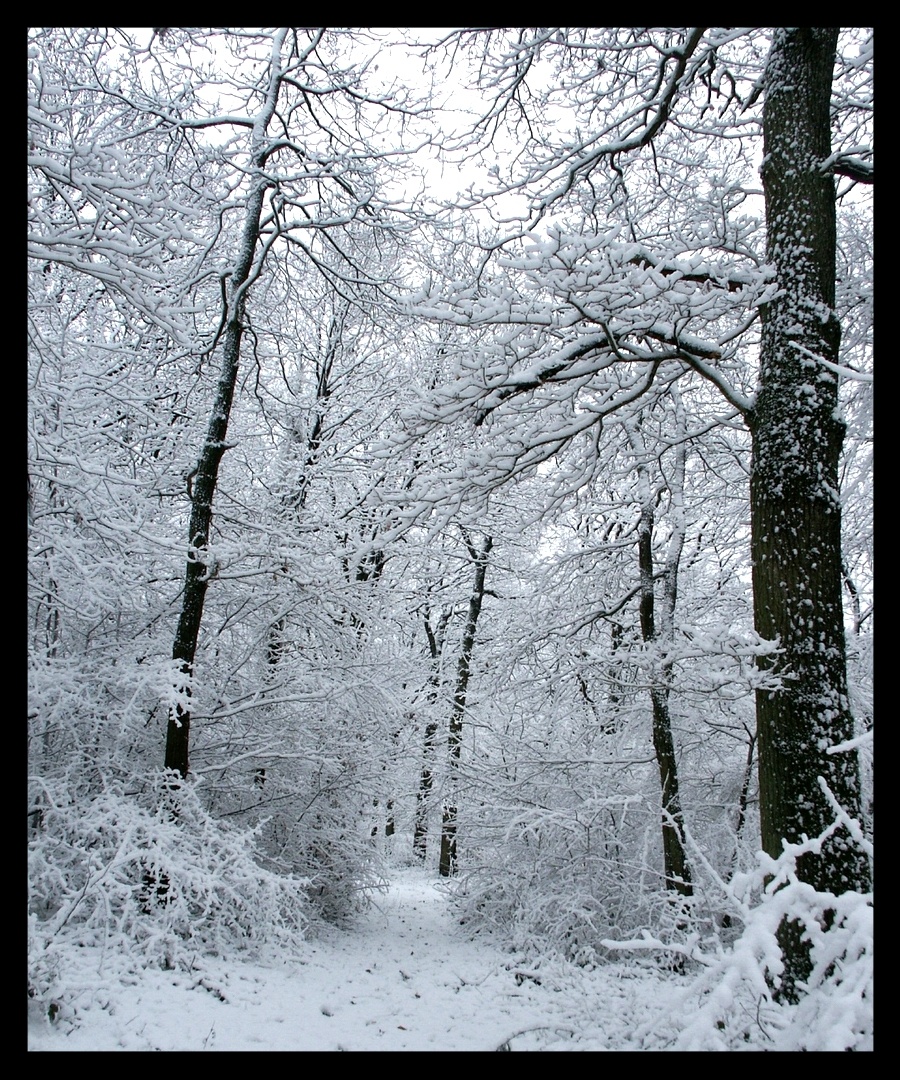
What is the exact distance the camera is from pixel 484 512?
504cm

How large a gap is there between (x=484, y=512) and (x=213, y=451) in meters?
3.04

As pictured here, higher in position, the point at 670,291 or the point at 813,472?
the point at 670,291

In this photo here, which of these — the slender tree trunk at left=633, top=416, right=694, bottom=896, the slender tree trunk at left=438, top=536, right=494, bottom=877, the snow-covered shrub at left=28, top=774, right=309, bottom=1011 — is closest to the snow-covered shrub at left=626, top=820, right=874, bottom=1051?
the snow-covered shrub at left=28, top=774, right=309, bottom=1011

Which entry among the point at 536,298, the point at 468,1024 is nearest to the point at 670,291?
the point at 536,298

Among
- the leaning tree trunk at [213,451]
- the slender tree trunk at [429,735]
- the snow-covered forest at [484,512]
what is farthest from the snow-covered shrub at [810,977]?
the slender tree trunk at [429,735]

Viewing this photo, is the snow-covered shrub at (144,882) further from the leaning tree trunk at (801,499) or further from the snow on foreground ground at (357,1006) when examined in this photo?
Answer: the leaning tree trunk at (801,499)

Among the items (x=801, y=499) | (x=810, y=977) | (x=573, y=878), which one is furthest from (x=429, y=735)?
(x=810, y=977)

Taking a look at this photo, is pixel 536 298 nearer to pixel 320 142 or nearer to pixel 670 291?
pixel 670 291

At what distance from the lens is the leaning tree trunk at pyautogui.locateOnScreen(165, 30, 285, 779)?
20.5ft

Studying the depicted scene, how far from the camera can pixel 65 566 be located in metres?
5.44

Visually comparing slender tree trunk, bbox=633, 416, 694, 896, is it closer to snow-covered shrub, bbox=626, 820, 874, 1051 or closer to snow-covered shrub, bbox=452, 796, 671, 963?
snow-covered shrub, bbox=452, 796, 671, 963

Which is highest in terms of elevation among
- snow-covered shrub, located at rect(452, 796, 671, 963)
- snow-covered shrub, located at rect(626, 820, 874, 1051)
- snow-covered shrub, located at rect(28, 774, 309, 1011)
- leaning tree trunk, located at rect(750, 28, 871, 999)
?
leaning tree trunk, located at rect(750, 28, 871, 999)

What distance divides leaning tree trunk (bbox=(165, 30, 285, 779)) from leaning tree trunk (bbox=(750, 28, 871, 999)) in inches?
174
